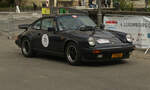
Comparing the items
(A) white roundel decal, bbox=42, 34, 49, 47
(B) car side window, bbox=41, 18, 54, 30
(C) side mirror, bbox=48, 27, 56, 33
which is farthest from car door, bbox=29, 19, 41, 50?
(C) side mirror, bbox=48, 27, 56, 33

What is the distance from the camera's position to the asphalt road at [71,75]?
22.1 feet

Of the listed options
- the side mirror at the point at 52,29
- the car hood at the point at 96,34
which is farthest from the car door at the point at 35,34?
the car hood at the point at 96,34

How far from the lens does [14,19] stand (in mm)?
18812

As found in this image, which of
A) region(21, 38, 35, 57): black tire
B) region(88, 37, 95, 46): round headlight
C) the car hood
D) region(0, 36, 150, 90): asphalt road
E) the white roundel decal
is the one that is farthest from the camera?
region(21, 38, 35, 57): black tire

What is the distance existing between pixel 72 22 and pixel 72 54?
118cm

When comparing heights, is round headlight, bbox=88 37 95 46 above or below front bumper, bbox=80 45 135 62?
above

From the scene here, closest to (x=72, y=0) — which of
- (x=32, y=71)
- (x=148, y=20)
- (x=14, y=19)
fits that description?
(x=14, y=19)

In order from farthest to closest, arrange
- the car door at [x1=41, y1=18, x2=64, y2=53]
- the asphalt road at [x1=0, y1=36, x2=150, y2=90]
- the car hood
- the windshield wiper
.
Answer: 1. the car door at [x1=41, y1=18, x2=64, y2=53]
2. the windshield wiper
3. the car hood
4. the asphalt road at [x1=0, y1=36, x2=150, y2=90]

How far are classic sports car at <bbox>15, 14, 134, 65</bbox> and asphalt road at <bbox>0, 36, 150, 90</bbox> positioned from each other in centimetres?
32

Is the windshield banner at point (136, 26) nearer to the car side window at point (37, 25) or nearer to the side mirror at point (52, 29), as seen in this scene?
the car side window at point (37, 25)

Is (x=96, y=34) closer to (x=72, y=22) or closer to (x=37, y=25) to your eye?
(x=72, y=22)

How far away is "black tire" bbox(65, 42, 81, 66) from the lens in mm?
8750

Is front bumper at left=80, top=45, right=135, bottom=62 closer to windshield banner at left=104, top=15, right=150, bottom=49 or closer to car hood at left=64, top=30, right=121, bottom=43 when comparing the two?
car hood at left=64, top=30, right=121, bottom=43

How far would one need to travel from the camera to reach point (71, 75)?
25.5ft
